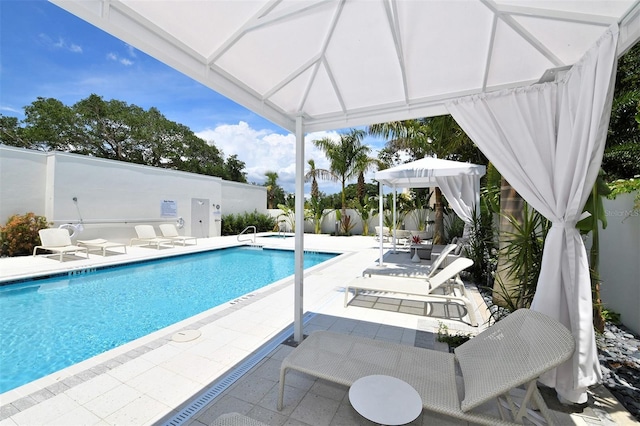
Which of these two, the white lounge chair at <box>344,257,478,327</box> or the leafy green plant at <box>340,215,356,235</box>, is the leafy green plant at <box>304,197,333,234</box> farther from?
the white lounge chair at <box>344,257,478,327</box>

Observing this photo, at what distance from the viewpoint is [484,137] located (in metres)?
3.29

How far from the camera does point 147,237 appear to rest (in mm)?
14172

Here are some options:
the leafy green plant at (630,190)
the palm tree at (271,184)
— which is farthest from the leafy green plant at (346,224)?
the leafy green plant at (630,190)

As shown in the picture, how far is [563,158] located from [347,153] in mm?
17251

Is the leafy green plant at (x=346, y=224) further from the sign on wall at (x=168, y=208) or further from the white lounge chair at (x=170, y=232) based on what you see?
the sign on wall at (x=168, y=208)

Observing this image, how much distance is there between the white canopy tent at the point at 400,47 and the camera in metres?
2.33

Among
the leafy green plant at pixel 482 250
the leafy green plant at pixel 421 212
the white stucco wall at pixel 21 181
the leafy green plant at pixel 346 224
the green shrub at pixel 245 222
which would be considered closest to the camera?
the leafy green plant at pixel 482 250

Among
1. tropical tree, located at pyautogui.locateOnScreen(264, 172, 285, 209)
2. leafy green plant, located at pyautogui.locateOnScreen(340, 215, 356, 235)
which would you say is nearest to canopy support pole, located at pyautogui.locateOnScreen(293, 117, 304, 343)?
leafy green plant, located at pyautogui.locateOnScreen(340, 215, 356, 235)

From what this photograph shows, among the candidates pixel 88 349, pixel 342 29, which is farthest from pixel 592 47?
pixel 88 349

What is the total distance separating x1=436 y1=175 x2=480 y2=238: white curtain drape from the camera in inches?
346

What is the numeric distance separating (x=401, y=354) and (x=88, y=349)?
16.9 ft

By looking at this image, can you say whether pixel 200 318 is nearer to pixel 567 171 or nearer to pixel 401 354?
pixel 401 354

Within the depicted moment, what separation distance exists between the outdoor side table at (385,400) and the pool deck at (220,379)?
460 millimetres

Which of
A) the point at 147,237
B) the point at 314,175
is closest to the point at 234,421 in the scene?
the point at 147,237
